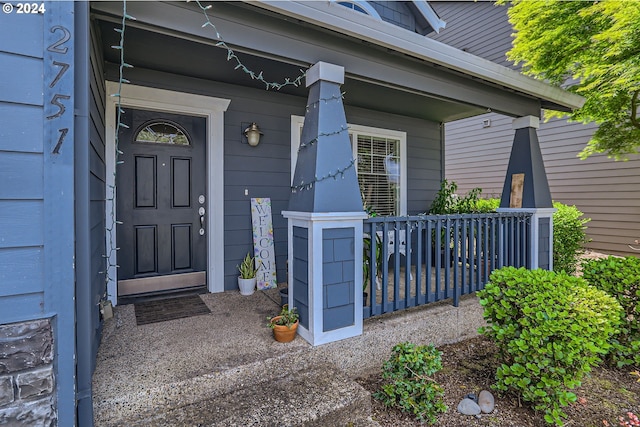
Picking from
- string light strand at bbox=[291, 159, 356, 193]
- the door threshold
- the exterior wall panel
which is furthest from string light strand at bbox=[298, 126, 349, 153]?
the exterior wall panel

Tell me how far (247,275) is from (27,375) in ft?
7.42

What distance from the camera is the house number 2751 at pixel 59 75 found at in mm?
1395

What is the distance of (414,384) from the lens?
A: 205 cm

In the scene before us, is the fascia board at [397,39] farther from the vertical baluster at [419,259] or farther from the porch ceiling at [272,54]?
the vertical baluster at [419,259]

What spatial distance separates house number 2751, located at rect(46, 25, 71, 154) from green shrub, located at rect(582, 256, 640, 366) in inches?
158

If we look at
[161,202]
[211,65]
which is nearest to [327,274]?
[161,202]

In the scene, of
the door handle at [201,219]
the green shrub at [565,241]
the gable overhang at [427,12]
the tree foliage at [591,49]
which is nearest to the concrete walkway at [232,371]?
the door handle at [201,219]

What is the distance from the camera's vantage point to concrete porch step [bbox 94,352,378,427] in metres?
1.64

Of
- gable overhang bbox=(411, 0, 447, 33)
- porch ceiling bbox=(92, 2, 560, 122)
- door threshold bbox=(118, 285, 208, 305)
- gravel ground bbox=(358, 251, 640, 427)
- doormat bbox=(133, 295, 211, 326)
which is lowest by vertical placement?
gravel ground bbox=(358, 251, 640, 427)

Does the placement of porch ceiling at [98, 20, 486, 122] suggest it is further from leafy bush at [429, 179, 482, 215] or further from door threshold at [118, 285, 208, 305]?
door threshold at [118, 285, 208, 305]

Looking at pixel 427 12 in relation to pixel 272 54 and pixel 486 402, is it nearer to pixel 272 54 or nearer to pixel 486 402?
pixel 272 54

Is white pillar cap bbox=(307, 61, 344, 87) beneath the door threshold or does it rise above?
above

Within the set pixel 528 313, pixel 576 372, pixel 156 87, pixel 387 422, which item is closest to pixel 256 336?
pixel 387 422

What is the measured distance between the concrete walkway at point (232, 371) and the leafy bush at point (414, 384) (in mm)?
323
